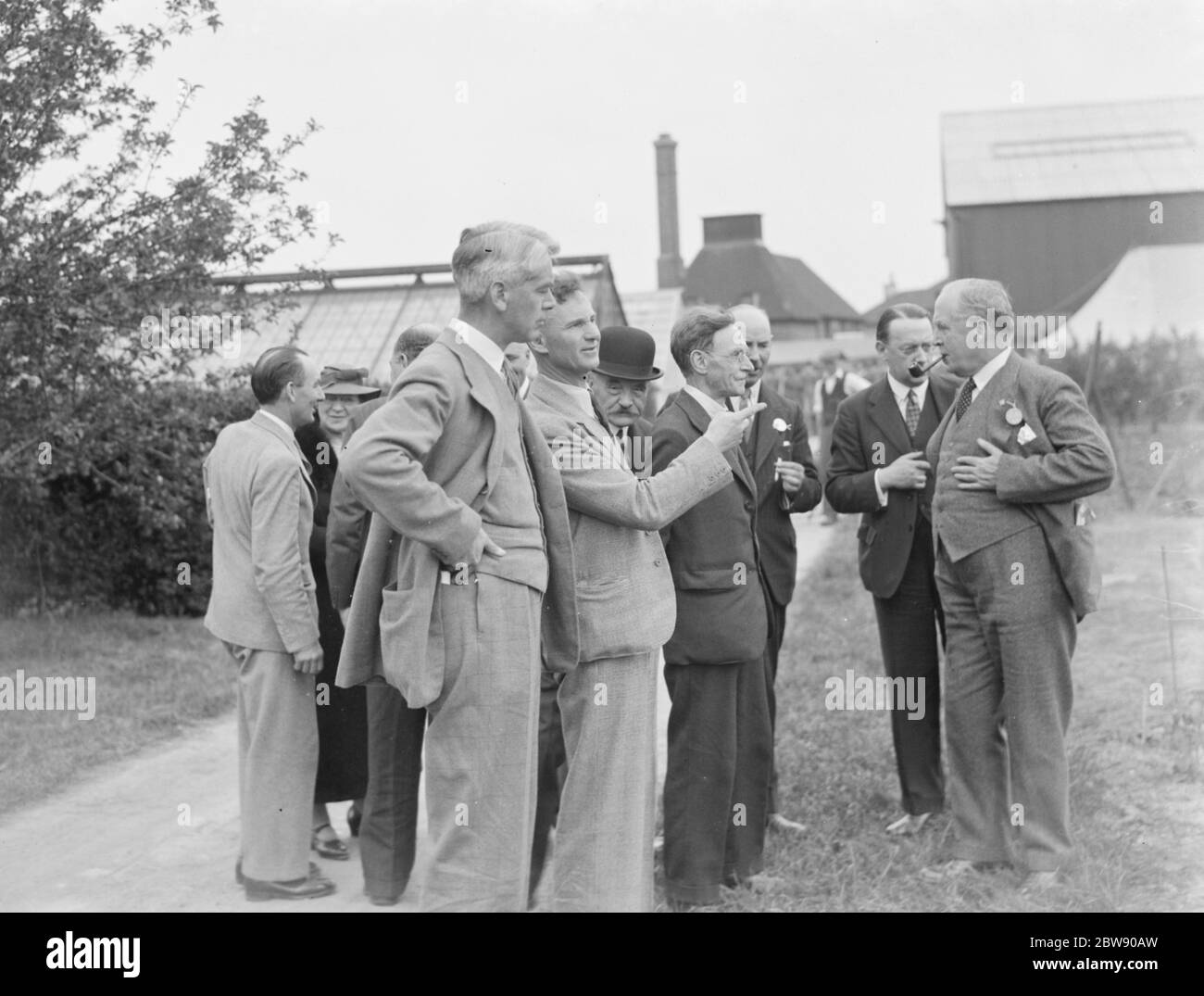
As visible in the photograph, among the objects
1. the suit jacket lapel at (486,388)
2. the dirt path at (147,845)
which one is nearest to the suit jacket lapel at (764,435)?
the suit jacket lapel at (486,388)

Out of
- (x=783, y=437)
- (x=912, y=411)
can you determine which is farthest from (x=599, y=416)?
(x=912, y=411)

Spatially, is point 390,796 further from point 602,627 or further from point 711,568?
point 711,568

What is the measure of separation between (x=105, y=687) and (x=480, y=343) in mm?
5954

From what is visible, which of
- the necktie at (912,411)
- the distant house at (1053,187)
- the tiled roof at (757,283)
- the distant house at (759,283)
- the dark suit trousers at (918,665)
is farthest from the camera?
the tiled roof at (757,283)

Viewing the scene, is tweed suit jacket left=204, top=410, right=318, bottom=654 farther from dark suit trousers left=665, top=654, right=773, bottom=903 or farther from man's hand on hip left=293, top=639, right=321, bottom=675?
dark suit trousers left=665, top=654, right=773, bottom=903

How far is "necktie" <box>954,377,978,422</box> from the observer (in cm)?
477

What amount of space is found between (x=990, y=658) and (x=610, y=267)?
44.7 ft

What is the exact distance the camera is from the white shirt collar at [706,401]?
4.67 meters

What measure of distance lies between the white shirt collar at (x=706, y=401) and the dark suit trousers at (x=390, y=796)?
1.49m

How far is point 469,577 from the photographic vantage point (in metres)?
3.48

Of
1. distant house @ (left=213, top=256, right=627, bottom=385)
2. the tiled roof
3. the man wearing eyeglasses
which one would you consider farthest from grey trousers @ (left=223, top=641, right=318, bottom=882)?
the tiled roof

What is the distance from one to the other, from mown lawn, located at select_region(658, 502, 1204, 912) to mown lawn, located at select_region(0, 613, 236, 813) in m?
3.54

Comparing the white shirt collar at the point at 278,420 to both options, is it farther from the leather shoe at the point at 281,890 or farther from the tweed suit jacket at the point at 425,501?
the leather shoe at the point at 281,890

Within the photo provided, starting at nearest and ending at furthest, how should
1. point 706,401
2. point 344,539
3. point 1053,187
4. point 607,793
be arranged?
point 607,793 < point 706,401 < point 344,539 < point 1053,187
